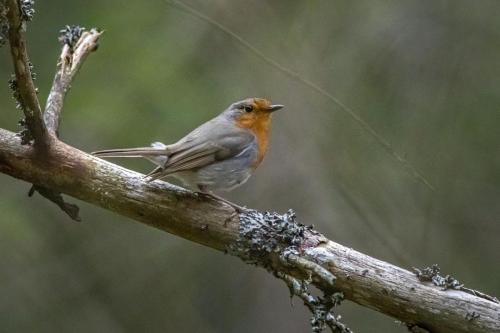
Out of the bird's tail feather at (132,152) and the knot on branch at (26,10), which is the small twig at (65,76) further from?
the knot on branch at (26,10)

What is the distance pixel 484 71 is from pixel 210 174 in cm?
196

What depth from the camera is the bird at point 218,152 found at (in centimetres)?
427

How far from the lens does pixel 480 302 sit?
11.0 ft

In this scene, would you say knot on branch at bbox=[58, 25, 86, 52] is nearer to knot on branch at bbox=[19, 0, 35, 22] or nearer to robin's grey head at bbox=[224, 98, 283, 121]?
knot on branch at bbox=[19, 0, 35, 22]

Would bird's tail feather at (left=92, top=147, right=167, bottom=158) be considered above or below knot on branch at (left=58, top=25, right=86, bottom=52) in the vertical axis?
below

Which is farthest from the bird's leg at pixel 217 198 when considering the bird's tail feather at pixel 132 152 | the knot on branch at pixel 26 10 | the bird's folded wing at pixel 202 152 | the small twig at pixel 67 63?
the knot on branch at pixel 26 10

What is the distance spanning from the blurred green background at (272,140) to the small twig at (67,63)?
93cm

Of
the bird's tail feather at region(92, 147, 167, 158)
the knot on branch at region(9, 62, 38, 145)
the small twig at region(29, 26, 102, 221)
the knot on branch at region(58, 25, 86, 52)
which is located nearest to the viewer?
the knot on branch at region(9, 62, 38, 145)

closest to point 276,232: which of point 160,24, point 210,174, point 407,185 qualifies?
point 210,174

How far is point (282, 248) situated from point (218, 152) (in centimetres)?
107

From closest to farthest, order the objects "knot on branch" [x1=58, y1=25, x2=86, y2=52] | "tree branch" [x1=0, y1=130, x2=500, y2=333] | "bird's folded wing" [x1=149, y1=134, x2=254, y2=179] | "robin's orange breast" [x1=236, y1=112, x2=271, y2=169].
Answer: "tree branch" [x1=0, y1=130, x2=500, y2=333], "bird's folded wing" [x1=149, y1=134, x2=254, y2=179], "knot on branch" [x1=58, y1=25, x2=86, y2=52], "robin's orange breast" [x1=236, y1=112, x2=271, y2=169]

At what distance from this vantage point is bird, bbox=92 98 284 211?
4266 mm

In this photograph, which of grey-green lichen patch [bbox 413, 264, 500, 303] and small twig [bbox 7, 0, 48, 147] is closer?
small twig [bbox 7, 0, 48, 147]

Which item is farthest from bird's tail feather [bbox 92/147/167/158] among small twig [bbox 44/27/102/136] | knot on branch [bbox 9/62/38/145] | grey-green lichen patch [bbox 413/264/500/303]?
grey-green lichen patch [bbox 413/264/500/303]
